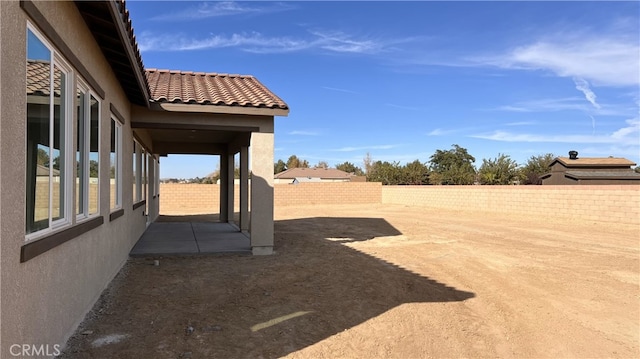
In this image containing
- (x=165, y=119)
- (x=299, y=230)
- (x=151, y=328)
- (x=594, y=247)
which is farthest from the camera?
(x=299, y=230)

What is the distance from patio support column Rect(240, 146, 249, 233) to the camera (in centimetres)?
1275

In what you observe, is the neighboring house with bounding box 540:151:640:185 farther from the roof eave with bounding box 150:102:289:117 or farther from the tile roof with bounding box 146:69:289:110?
the roof eave with bounding box 150:102:289:117

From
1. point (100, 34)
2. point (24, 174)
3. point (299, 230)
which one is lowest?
point (299, 230)

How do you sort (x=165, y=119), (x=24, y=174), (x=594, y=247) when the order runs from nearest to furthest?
(x=24, y=174) → (x=165, y=119) → (x=594, y=247)

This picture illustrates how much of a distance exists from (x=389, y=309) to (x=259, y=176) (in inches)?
180

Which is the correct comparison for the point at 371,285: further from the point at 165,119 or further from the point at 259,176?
the point at 165,119

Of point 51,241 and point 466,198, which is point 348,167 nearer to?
point 466,198

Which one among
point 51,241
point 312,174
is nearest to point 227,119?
point 51,241

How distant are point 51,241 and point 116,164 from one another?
4.26 metres

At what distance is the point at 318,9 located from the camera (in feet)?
54.4

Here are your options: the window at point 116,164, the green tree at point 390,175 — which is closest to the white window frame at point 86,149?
the window at point 116,164

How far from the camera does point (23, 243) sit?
9.82 feet

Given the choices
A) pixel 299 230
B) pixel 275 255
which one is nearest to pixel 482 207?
A: pixel 299 230

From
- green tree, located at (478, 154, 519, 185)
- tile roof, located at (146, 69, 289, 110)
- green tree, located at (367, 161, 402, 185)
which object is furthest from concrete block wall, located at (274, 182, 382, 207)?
tile roof, located at (146, 69, 289, 110)
